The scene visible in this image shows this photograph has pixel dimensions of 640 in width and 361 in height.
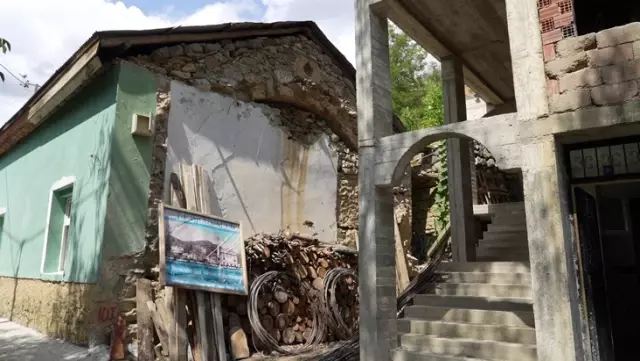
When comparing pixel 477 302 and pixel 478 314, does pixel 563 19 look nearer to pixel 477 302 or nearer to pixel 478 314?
pixel 478 314

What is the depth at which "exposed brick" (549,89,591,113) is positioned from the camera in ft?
12.7

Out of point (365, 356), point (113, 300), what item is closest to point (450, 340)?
point (365, 356)

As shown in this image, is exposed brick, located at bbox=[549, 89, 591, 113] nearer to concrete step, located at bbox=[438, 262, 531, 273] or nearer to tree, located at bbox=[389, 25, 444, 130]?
concrete step, located at bbox=[438, 262, 531, 273]

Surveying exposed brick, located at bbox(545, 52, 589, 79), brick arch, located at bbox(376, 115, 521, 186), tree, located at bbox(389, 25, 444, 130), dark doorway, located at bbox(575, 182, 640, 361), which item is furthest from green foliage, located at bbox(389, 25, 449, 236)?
exposed brick, located at bbox(545, 52, 589, 79)

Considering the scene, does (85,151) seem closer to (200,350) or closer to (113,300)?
(113,300)

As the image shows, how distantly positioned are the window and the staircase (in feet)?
19.1

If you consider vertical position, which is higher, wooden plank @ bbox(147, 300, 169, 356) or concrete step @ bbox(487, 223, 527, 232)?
concrete step @ bbox(487, 223, 527, 232)

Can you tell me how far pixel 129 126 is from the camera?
6594 millimetres

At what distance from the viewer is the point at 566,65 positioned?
4.03 metres

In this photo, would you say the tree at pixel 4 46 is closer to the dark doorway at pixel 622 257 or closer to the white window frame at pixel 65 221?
the white window frame at pixel 65 221

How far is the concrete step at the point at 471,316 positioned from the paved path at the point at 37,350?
406 cm

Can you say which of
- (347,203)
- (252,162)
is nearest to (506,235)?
(347,203)

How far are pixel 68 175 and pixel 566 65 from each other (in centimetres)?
729

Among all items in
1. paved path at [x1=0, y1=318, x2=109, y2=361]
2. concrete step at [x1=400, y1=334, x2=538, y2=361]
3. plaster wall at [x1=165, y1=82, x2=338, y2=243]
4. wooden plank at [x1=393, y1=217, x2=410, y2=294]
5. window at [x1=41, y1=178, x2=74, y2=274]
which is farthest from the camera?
wooden plank at [x1=393, y1=217, x2=410, y2=294]
